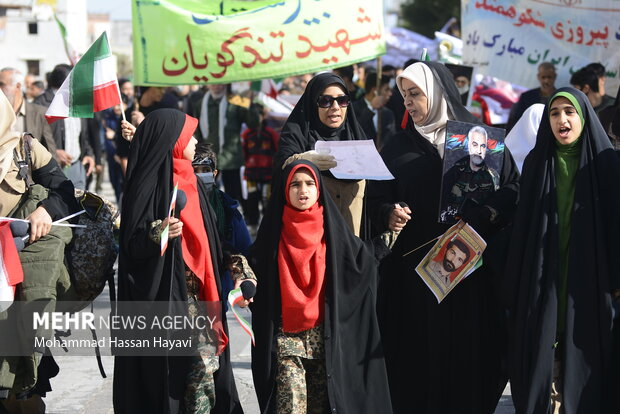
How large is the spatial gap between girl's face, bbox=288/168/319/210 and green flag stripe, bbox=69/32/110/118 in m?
1.41

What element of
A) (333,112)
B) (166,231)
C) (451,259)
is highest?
(333,112)

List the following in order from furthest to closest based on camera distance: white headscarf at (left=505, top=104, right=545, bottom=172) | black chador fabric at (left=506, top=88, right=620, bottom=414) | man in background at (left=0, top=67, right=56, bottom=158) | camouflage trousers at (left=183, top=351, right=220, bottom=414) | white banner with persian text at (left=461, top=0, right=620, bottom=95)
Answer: white banner with persian text at (left=461, top=0, right=620, bottom=95) → man in background at (left=0, top=67, right=56, bottom=158) → white headscarf at (left=505, top=104, right=545, bottom=172) → camouflage trousers at (left=183, top=351, right=220, bottom=414) → black chador fabric at (left=506, top=88, right=620, bottom=414)

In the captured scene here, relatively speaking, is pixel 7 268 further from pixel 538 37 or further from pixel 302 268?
pixel 538 37

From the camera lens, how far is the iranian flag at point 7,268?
15.5ft

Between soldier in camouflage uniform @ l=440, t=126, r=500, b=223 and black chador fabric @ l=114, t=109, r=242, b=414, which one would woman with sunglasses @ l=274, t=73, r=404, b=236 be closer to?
soldier in camouflage uniform @ l=440, t=126, r=500, b=223

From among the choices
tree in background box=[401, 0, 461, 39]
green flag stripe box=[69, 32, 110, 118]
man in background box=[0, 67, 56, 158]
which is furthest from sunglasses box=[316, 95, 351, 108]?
tree in background box=[401, 0, 461, 39]

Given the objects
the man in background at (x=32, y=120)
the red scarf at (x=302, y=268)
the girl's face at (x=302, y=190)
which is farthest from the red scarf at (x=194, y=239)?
the man in background at (x=32, y=120)

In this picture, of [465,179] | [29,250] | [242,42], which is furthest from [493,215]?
[242,42]

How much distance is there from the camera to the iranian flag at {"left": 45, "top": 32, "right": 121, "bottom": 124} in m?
5.43

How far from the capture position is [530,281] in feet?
15.2

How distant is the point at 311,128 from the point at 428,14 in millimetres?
38208

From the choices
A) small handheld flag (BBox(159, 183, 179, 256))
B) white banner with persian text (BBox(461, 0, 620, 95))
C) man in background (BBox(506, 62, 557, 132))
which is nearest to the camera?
small handheld flag (BBox(159, 183, 179, 256))

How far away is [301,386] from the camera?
15.1ft

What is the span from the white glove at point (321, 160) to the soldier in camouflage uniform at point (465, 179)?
1.92 ft
